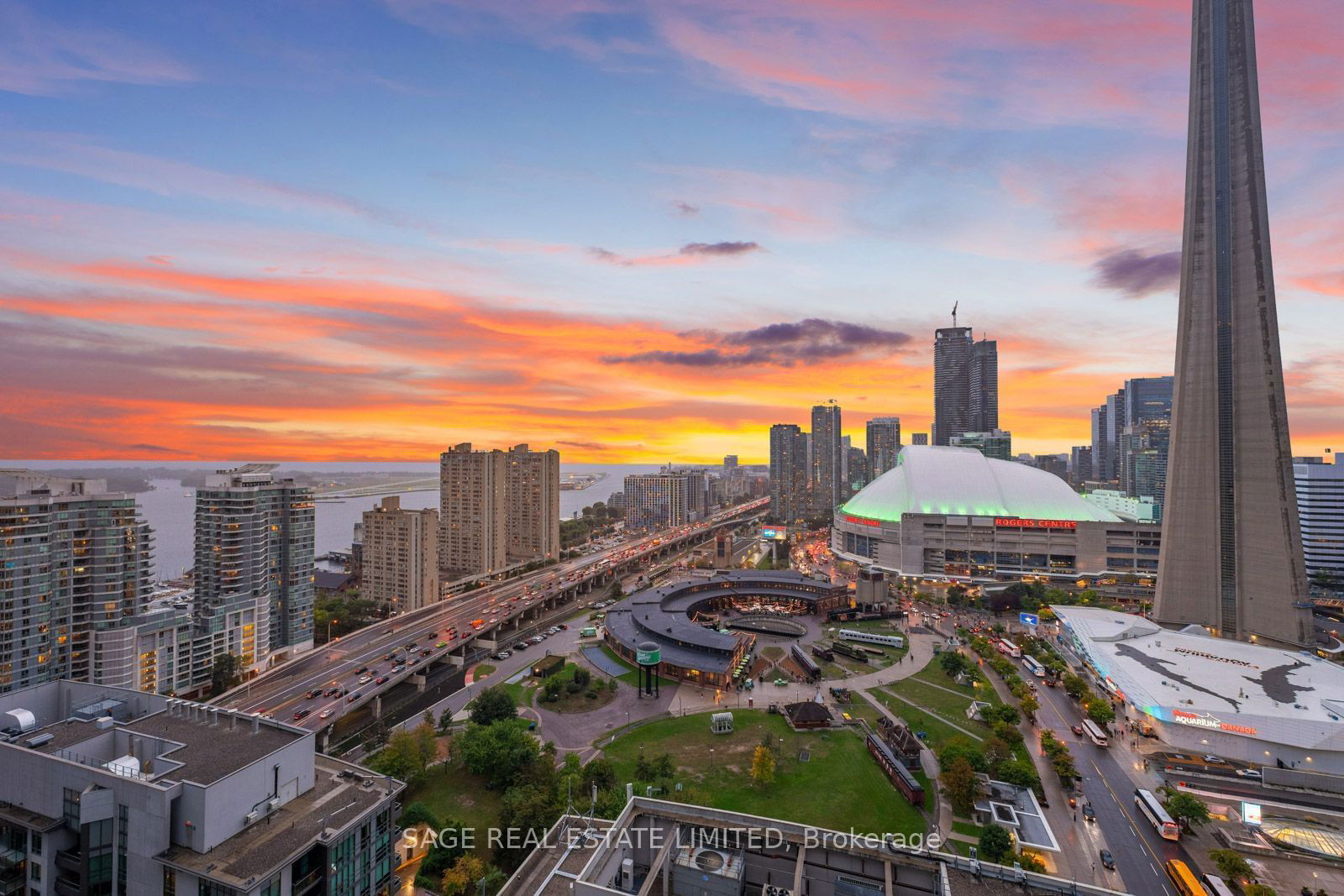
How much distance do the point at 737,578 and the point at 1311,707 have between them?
→ 5591 centimetres

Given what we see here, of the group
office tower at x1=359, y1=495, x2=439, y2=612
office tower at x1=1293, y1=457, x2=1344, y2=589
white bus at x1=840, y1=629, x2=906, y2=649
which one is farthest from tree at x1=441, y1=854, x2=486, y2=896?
office tower at x1=1293, y1=457, x2=1344, y2=589

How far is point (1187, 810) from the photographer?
2944cm

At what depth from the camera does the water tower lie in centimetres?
4806

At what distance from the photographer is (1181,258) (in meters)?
61.6

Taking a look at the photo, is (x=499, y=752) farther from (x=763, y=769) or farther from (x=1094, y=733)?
(x=1094, y=733)

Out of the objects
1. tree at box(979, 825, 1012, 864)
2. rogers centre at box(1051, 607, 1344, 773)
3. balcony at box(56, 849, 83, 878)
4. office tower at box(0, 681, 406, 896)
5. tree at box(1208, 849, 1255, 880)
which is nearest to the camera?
office tower at box(0, 681, 406, 896)

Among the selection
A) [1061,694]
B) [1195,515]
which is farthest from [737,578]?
[1195,515]

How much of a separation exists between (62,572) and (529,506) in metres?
78.0

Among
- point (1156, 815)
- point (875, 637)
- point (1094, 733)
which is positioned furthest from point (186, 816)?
point (875, 637)

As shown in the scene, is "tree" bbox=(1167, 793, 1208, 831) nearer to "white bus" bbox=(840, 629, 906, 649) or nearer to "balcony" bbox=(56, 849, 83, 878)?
"white bus" bbox=(840, 629, 906, 649)

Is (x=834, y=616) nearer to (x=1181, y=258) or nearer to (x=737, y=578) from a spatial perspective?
(x=737, y=578)

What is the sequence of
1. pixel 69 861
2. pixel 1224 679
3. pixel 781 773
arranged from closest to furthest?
pixel 69 861 < pixel 781 773 < pixel 1224 679

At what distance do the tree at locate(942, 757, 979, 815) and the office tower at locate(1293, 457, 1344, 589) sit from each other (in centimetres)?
10177

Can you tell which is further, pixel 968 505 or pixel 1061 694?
pixel 968 505
